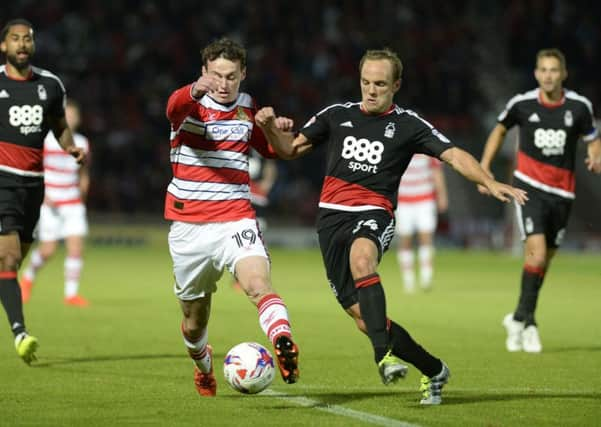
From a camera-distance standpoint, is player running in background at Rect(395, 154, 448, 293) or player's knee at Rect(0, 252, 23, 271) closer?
player's knee at Rect(0, 252, 23, 271)

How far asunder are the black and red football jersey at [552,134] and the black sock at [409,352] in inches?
151

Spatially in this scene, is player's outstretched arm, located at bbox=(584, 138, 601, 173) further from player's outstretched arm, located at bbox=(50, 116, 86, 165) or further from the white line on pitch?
player's outstretched arm, located at bbox=(50, 116, 86, 165)

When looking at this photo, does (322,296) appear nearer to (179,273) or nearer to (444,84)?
(179,273)

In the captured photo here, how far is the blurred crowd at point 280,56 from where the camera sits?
96.8 feet

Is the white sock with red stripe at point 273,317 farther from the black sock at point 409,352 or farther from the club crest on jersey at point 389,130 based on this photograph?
the club crest on jersey at point 389,130

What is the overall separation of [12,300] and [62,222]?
5.88 metres

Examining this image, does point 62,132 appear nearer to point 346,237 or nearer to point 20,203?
point 20,203

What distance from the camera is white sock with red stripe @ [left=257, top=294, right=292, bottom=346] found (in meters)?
6.53

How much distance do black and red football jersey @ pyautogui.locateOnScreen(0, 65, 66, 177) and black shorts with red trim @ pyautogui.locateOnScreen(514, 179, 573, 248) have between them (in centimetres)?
388

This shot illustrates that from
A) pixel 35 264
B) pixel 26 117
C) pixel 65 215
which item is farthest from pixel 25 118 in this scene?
pixel 35 264

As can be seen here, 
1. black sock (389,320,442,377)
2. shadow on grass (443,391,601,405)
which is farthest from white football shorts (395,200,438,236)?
black sock (389,320,442,377)


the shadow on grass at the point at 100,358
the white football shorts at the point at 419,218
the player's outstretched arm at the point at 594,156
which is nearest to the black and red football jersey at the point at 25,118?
the shadow on grass at the point at 100,358

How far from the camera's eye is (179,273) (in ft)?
24.0

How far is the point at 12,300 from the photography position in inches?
352
